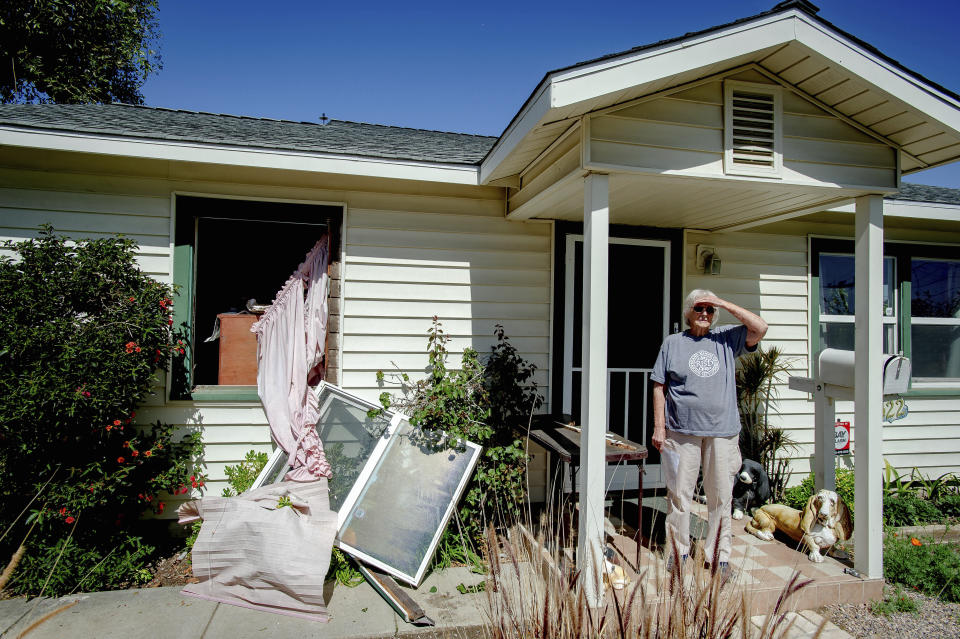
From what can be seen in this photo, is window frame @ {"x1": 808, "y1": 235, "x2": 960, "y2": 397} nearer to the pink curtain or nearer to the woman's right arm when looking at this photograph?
the woman's right arm

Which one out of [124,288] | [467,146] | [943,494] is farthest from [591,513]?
[943,494]

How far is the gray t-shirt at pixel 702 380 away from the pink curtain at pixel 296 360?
7.94 feet

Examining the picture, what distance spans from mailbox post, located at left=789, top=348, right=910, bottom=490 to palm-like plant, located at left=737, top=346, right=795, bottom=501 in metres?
0.75

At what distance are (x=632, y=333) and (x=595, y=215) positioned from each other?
250cm

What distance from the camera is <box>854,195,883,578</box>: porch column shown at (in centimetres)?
356

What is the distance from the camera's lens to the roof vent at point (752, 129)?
3.29 metres

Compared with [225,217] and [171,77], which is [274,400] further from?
[171,77]

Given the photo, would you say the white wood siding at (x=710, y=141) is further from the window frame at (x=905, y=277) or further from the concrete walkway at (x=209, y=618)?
the concrete walkway at (x=209, y=618)

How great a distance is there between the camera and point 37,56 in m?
11.1

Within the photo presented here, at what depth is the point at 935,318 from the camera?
19.3 ft

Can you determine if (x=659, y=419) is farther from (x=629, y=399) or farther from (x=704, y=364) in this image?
(x=629, y=399)

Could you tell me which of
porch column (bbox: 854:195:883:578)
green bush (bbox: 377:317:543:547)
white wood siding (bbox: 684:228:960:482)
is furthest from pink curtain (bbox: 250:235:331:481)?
porch column (bbox: 854:195:883:578)

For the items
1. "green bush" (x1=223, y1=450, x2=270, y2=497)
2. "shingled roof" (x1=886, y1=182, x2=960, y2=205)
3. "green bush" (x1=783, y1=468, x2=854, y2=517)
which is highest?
"shingled roof" (x1=886, y1=182, x2=960, y2=205)

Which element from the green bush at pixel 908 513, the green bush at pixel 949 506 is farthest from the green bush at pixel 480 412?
the green bush at pixel 949 506
